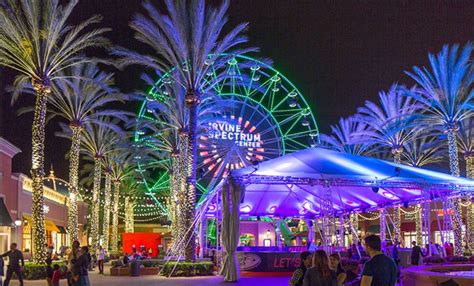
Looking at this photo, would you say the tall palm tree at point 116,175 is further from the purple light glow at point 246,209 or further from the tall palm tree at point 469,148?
the tall palm tree at point 469,148

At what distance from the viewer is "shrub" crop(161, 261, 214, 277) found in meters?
29.3

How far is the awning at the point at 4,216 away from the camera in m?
37.1

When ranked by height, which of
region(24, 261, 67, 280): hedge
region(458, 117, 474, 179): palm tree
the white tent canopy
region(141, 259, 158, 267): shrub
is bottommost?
region(141, 259, 158, 267): shrub

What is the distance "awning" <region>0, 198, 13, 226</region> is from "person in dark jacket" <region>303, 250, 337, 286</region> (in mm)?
32558

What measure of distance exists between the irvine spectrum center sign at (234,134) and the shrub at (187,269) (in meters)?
16.5

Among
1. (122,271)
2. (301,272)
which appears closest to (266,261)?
(122,271)

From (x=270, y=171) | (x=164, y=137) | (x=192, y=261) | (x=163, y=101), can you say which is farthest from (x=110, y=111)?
(x=270, y=171)

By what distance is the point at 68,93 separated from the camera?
36.5 meters

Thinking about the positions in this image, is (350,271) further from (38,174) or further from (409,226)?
(409,226)

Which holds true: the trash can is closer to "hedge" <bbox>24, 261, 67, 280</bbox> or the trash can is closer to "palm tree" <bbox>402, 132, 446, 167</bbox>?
"hedge" <bbox>24, 261, 67, 280</bbox>

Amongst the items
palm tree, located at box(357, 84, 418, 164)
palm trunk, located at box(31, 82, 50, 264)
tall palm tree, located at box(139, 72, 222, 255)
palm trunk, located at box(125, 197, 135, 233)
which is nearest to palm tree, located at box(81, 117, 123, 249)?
tall palm tree, located at box(139, 72, 222, 255)

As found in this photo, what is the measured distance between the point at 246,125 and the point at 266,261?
62.6 feet

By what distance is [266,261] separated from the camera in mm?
28984

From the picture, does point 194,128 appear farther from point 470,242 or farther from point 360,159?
point 470,242
